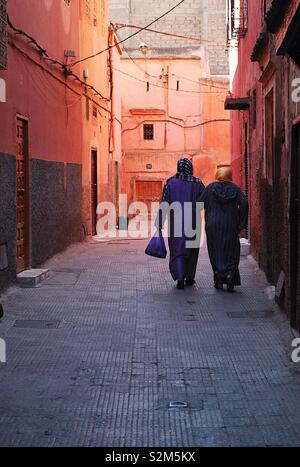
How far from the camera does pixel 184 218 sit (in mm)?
10492

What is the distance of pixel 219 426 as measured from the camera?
476 cm

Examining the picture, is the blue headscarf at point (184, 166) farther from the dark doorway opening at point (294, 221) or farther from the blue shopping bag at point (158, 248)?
the dark doorway opening at point (294, 221)

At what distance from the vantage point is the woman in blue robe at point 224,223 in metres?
9.88

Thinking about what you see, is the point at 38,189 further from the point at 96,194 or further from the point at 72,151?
the point at 96,194

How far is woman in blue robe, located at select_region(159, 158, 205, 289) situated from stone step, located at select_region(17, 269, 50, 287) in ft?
5.28

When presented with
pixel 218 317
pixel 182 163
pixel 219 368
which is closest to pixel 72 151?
pixel 182 163

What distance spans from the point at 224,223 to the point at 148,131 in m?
23.0

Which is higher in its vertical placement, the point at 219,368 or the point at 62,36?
the point at 62,36

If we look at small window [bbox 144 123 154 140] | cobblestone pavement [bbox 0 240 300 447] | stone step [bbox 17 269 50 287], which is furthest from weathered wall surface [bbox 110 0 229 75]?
cobblestone pavement [bbox 0 240 300 447]

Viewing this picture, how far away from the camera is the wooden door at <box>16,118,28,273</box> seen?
10664mm

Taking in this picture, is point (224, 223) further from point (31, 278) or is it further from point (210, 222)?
point (31, 278)

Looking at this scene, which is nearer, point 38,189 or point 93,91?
point 38,189

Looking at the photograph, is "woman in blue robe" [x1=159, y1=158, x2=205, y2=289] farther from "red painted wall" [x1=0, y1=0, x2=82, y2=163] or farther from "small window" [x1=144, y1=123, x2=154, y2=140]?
"small window" [x1=144, y1=123, x2=154, y2=140]

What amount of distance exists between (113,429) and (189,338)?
101 inches
